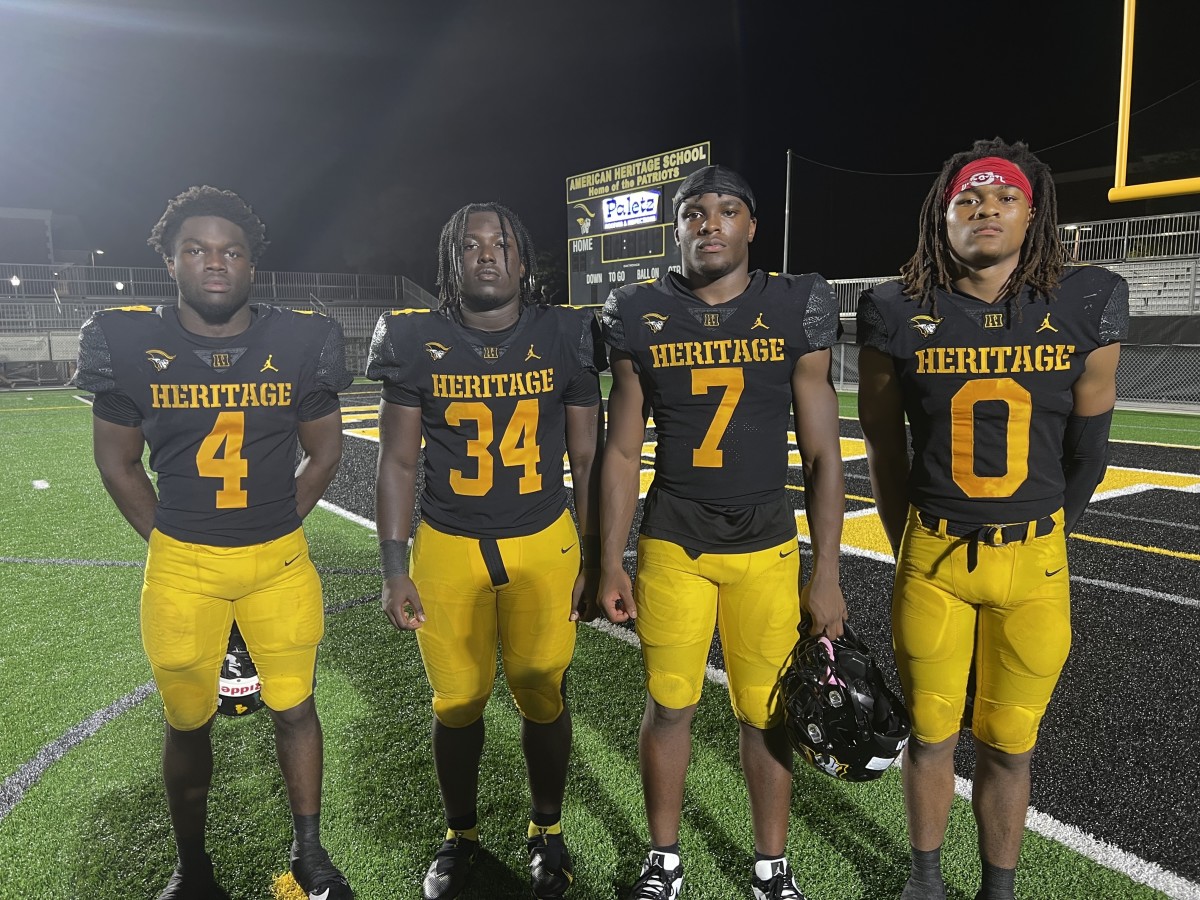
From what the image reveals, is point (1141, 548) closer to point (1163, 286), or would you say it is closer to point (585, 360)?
point (585, 360)

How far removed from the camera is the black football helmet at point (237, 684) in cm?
208

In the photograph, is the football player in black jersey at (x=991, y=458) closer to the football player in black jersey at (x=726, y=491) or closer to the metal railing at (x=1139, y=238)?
the football player in black jersey at (x=726, y=491)

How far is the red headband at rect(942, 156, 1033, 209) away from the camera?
6.12 ft

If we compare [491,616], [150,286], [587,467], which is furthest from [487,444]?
[150,286]

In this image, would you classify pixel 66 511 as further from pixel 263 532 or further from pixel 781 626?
pixel 781 626

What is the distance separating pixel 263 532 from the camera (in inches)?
81.7

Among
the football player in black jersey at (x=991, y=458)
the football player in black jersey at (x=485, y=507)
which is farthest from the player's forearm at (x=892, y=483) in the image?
the football player in black jersey at (x=485, y=507)

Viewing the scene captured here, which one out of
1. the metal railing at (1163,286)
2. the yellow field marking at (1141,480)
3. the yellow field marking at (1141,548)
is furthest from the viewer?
the metal railing at (1163,286)

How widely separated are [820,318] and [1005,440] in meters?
0.53

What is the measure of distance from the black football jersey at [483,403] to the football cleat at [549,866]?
0.87m

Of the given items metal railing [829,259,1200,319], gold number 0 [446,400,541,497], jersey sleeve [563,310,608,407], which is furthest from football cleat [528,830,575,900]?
metal railing [829,259,1200,319]

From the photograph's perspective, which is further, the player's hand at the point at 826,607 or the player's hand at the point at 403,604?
the player's hand at the point at 403,604

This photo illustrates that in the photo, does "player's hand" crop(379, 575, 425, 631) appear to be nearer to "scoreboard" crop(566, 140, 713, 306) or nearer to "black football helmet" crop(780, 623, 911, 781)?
"black football helmet" crop(780, 623, 911, 781)

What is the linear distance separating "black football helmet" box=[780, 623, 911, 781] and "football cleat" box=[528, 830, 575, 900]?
73cm
